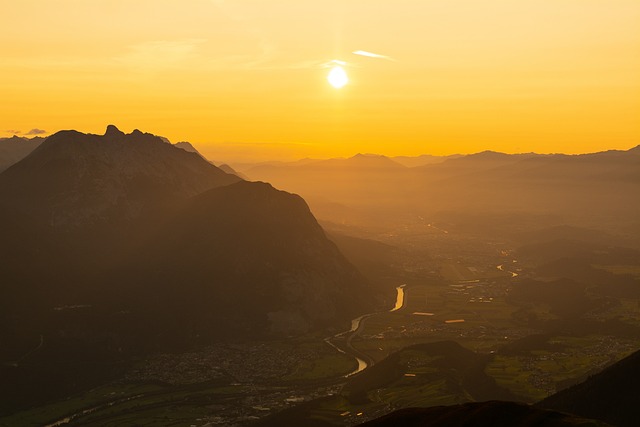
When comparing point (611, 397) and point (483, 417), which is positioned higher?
point (483, 417)

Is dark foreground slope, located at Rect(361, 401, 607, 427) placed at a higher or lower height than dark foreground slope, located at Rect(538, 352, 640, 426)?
higher

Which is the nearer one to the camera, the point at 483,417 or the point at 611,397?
the point at 483,417

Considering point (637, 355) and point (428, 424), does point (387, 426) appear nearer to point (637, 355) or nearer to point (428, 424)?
point (428, 424)

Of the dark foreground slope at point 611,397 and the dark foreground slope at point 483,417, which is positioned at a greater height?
the dark foreground slope at point 483,417

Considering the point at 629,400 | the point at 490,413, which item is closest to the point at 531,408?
the point at 490,413

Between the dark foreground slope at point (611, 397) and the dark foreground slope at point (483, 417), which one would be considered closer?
the dark foreground slope at point (483, 417)
